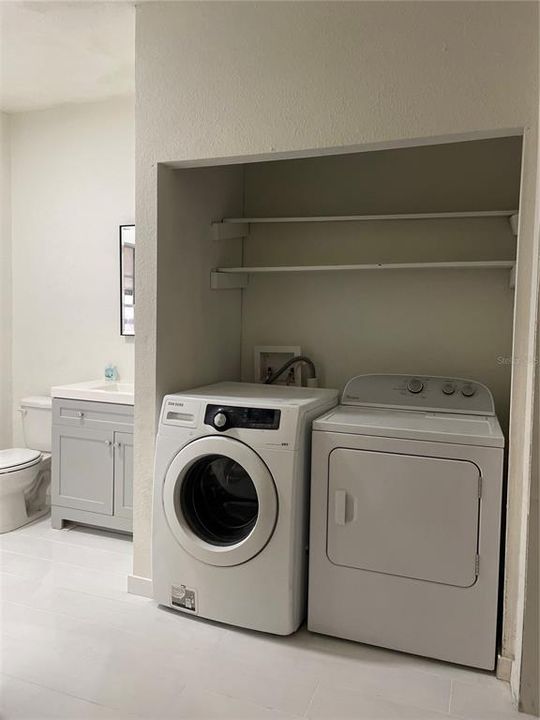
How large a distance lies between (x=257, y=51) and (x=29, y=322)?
249 cm

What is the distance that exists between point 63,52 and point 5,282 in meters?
1.61

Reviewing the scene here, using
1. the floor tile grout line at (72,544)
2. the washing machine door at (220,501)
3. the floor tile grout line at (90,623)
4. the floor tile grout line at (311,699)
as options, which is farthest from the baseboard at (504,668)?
the floor tile grout line at (72,544)

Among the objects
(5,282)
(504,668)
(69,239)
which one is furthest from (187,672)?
(5,282)

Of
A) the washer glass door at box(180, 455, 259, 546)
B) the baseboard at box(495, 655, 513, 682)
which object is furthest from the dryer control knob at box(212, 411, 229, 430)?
the baseboard at box(495, 655, 513, 682)

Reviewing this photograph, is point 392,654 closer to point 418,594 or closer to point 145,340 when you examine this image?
point 418,594

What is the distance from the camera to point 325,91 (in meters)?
2.12

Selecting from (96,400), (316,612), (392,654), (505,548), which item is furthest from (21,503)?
(505,548)

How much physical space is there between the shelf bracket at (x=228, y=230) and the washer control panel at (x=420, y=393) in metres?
0.98

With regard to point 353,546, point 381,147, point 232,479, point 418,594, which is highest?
point 381,147

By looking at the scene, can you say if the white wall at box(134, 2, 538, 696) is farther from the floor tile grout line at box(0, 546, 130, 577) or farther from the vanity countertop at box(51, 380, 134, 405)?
the vanity countertop at box(51, 380, 134, 405)

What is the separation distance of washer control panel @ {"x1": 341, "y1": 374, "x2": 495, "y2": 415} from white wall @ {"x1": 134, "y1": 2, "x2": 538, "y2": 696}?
22.1 inches

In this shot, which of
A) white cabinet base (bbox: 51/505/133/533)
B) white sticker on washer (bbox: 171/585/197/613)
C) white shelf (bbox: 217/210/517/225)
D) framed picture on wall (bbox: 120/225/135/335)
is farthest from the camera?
framed picture on wall (bbox: 120/225/135/335)

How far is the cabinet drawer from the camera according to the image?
306 centimetres

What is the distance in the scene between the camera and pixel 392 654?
2.11 metres
